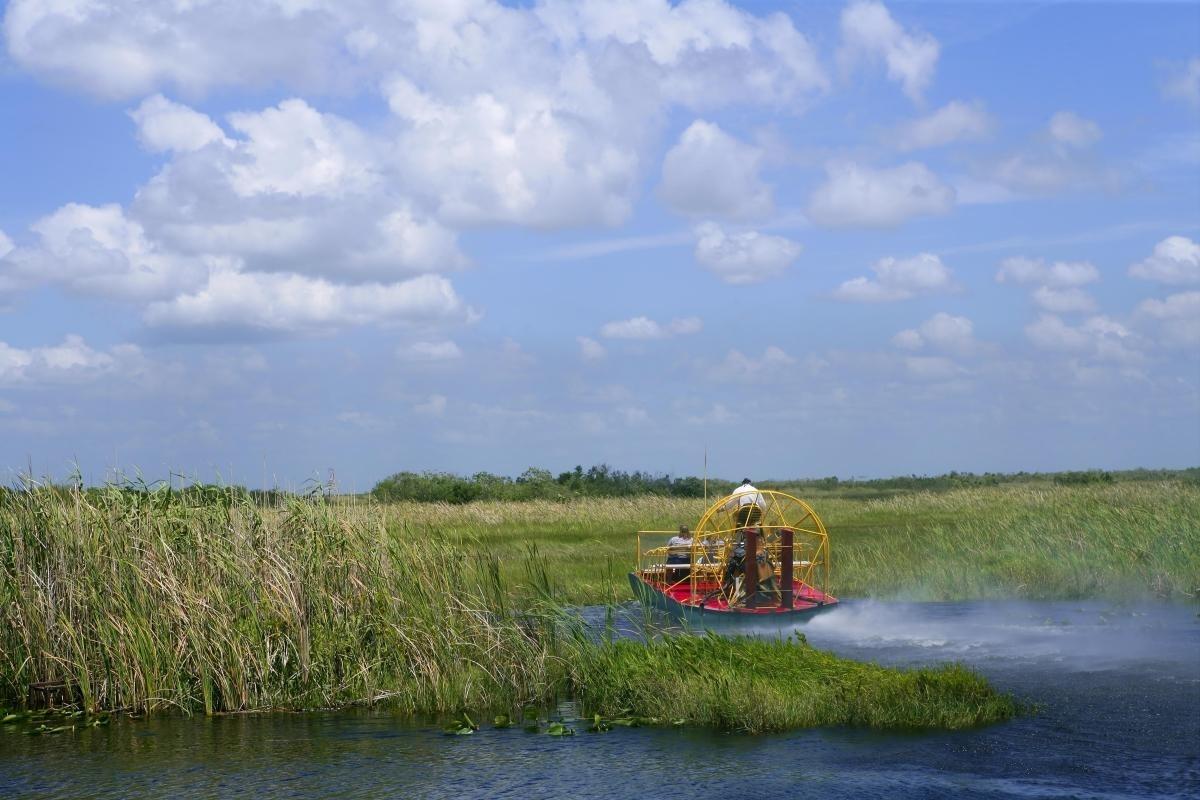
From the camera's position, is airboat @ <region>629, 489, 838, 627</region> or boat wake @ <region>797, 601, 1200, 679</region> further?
airboat @ <region>629, 489, 838, 627</region>

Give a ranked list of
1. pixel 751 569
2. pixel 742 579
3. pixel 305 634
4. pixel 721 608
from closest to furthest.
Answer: pixel 305 634, pixel 721 608, pixel 751 569, pixel 742 579

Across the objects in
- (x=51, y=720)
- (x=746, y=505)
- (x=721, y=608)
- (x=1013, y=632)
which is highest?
(x=746, y=505)

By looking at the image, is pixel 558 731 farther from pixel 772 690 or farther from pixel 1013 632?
pixel 1013 632

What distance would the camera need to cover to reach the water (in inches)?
420

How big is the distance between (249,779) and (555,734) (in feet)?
10.2

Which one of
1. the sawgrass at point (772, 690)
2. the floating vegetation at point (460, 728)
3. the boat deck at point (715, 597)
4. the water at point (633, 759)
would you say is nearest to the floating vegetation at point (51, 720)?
the water at point (633, 759)

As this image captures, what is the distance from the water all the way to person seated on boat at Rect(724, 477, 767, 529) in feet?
20.8

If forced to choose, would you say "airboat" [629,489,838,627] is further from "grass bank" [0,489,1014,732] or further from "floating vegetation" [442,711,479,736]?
"floating vegetation" [442,711,479,736]

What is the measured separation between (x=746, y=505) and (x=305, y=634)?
29.6 ft

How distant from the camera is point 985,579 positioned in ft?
84.2

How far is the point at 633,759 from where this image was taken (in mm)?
11672

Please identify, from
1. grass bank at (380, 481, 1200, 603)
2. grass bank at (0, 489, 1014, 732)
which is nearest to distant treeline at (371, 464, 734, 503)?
grass bank at (380, 481, 1200, 603)

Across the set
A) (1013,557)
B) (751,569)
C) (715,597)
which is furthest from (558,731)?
(1013,557)

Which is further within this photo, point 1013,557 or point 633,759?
point 1013,557
